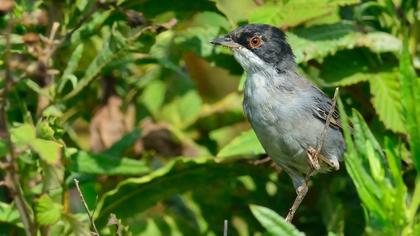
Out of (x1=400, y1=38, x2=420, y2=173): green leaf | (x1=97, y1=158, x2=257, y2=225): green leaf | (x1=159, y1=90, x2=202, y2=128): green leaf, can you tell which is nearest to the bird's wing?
(x1=97, y1=158, x2=257, y2=225): green leaf

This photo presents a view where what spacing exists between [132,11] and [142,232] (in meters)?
1.49

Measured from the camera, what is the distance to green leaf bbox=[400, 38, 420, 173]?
3379 mm

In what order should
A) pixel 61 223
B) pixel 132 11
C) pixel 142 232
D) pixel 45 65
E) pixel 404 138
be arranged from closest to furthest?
pixel 45 65 → pixel 61 223 → pixel 132 11 → pixel 404 138 → pixel 142 232

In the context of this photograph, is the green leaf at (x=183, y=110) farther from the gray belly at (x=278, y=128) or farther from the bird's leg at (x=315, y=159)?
the bird's leg at (x=315, y=159)

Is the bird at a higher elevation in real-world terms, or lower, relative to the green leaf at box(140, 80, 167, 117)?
higher

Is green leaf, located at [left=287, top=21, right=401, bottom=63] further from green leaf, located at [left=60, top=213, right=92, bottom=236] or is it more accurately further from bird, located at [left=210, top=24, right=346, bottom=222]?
green leaf, located at [left=60, top=213, right=92, bottom=236]

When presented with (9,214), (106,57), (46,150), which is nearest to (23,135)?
(46,150)

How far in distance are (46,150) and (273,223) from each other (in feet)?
2.90

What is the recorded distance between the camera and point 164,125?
6.25m

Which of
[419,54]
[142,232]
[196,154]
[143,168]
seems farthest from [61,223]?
[419,54]

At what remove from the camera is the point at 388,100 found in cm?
533

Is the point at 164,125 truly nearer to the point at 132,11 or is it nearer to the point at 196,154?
the point at 196,154

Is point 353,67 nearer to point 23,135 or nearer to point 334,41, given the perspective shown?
point 334,41

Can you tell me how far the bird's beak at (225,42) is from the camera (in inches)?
205
